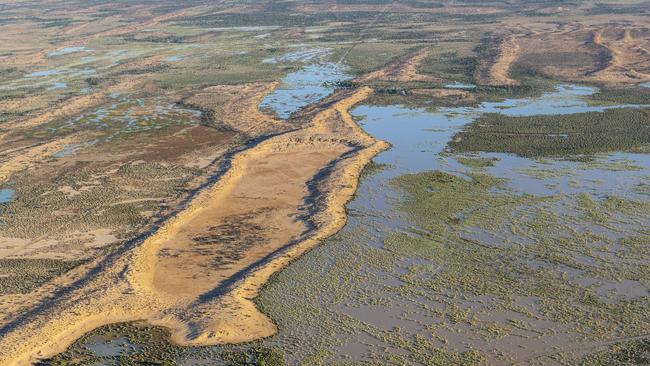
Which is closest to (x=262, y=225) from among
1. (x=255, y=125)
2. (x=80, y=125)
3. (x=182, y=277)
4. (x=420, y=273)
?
(x=182, y=277)

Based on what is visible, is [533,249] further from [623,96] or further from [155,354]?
[623,96]

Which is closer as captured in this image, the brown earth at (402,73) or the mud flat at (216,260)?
the mud flat at (216,260)

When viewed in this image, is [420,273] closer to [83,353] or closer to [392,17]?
[83,353]

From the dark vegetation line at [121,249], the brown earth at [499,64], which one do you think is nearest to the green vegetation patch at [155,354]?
the dark vegetation line at [121,249]

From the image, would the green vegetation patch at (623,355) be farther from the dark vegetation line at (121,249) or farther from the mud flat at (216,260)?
the dark vegetation line at (121,249)

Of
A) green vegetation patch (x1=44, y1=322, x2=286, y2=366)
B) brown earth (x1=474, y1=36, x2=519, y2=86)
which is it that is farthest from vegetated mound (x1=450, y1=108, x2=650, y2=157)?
green vegetation patch (x1=44, y1=322, x2=286, y2=366)

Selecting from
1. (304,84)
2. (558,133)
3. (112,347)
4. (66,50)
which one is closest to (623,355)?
(112,347)
